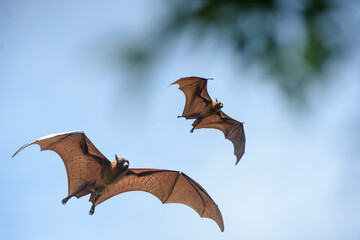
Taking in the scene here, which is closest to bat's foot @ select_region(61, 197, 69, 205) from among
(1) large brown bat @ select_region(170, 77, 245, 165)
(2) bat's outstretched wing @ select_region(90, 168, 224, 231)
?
(2) bat's outstretched wing @ select_region(90, 168, 224, 231)

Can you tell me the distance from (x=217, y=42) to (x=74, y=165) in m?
16.5

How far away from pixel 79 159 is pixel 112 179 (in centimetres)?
175

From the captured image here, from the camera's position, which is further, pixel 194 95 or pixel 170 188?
pixel 194 95

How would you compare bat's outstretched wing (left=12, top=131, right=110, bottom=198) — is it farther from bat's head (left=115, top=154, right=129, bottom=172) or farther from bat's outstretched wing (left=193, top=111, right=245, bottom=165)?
bat's outstretched wing (left=193, top=111, right=245, bottom=165)

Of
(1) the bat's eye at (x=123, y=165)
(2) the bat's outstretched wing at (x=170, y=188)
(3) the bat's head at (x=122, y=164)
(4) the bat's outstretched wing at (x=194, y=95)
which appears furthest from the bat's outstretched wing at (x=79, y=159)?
(4) the bat's outstretched wing at (x=194, y=95)

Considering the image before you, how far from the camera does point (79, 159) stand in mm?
17047

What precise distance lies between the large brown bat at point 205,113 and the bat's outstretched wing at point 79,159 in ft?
23.0

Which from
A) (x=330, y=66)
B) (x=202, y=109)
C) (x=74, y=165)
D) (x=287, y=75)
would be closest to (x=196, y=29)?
(x=287, y=75)

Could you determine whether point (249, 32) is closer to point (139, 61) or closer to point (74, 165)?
point (139, 61)

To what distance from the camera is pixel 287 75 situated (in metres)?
1.36

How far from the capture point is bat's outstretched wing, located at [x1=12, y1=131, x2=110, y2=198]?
54.0ft

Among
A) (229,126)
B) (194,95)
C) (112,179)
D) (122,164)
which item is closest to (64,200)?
(112,179)

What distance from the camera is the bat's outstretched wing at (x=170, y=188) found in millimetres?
17875

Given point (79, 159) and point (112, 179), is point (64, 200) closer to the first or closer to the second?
point (79, 159)
